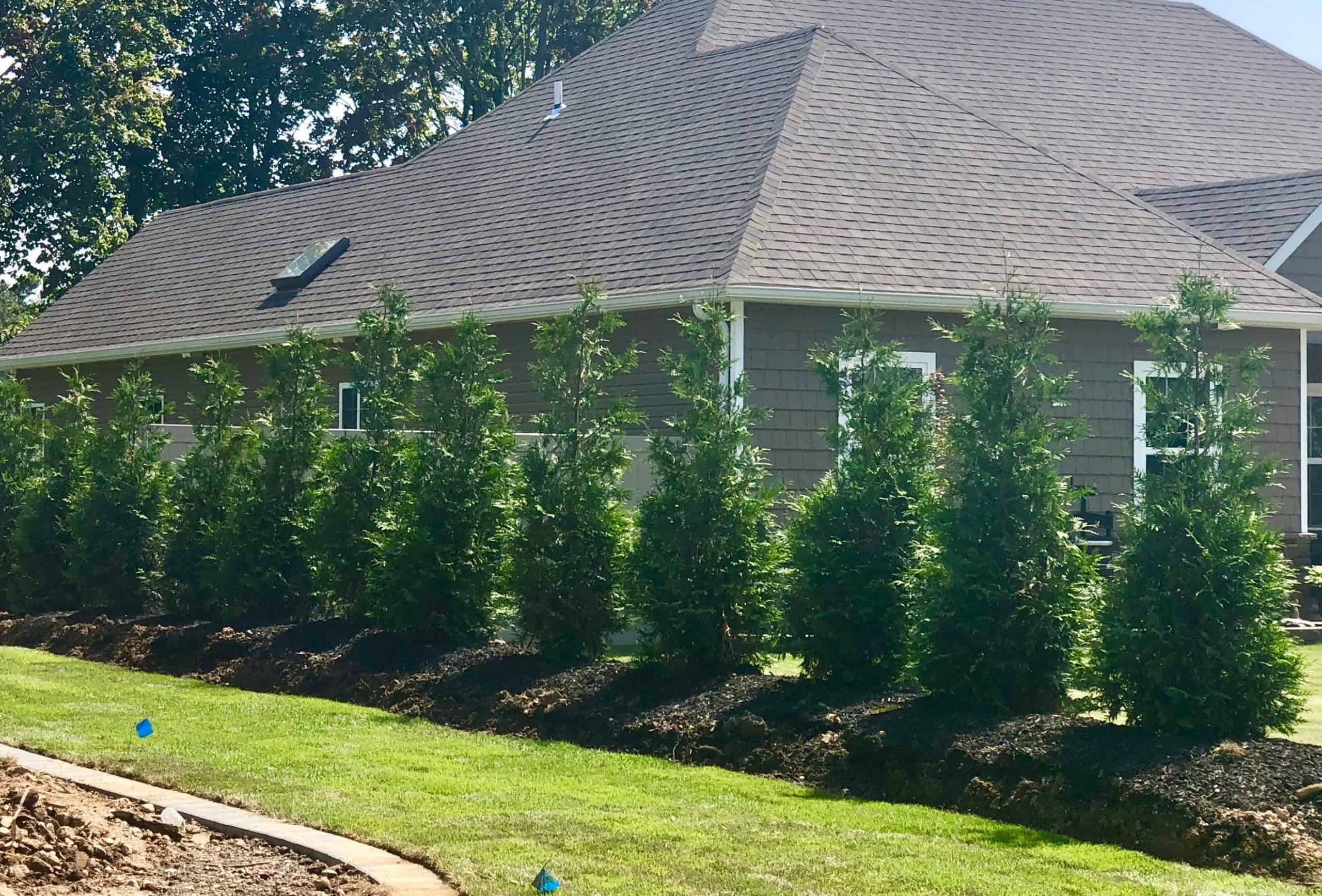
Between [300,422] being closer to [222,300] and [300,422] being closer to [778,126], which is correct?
[778,126]

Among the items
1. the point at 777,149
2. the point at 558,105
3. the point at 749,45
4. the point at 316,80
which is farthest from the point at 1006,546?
the point at 316,80

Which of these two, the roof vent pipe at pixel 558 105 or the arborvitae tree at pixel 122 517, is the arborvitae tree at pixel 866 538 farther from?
the roof vent pipe at pixel 558 105

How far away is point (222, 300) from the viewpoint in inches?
936

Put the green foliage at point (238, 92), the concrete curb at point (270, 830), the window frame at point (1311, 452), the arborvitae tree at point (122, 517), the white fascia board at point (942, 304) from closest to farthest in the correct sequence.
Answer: the concrete curb at point (270, 830)
the arborvitae tree at point (122, 517)
the white fascia board at point (942, 304)
the window frame at point (1311, 452)
the green foliage at point (238, 92)

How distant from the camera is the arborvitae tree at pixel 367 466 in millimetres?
12758

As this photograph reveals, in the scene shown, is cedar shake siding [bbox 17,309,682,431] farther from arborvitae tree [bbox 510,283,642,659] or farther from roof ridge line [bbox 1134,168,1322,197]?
roof ridge line [bbox 1134,168,1322,197]

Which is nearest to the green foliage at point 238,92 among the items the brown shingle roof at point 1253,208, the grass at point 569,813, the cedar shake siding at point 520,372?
the cedar shake siding at point 520,372

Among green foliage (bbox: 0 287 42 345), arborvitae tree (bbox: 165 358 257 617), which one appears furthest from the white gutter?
green foliage (bbox: 0 287 42 345)

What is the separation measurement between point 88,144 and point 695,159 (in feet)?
64.1

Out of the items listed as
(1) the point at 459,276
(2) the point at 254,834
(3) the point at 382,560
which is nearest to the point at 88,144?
(1) the point at 459,276

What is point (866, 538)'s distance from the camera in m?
9.69

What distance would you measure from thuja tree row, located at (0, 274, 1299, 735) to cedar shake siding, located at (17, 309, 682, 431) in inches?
57.6

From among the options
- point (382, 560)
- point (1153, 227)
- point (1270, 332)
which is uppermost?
point (1153, 227)

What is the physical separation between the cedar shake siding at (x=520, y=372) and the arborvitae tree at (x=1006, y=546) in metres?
5.00
